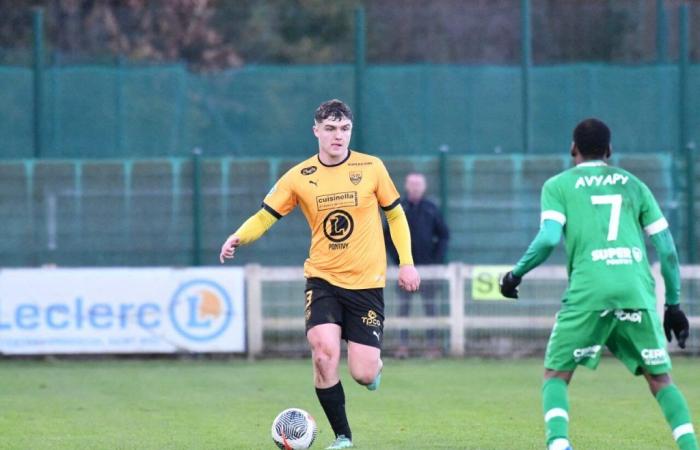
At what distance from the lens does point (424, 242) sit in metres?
16.4

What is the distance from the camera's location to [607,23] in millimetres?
20266

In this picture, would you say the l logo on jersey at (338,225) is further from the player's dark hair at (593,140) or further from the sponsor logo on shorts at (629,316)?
the sponsor logo on shorts at (629,316)

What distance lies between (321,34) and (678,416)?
739 inches

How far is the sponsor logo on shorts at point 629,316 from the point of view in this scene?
A: 7.29 m

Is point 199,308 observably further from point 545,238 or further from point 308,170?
point 545,238

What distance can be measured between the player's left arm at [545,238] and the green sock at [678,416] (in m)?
0.95

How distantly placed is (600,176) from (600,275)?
0.52 m

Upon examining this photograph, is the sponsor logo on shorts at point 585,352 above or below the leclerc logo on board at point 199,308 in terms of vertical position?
above

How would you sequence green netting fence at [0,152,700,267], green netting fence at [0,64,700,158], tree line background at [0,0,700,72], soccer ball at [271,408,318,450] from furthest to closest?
tree line background at [0,0,700,72]
green netting fence at [0,64,700,158]
green netting fence at [0,152,700,267]
soccer ball at [271,408,318,450]

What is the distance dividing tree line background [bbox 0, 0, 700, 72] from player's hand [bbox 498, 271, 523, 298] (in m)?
12.3

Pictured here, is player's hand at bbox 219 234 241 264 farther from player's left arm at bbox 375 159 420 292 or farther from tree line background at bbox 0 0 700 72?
tree line background at bbox 0 0 700 72

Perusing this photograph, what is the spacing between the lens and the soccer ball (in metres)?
8.62

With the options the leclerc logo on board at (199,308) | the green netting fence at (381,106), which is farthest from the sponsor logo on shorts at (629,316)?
the green netting fence at (381,106)

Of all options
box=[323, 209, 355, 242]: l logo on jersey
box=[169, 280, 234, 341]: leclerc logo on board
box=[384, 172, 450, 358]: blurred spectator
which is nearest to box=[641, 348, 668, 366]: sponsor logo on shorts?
box=[323, 209, 355, 242]: l logo on jersey
